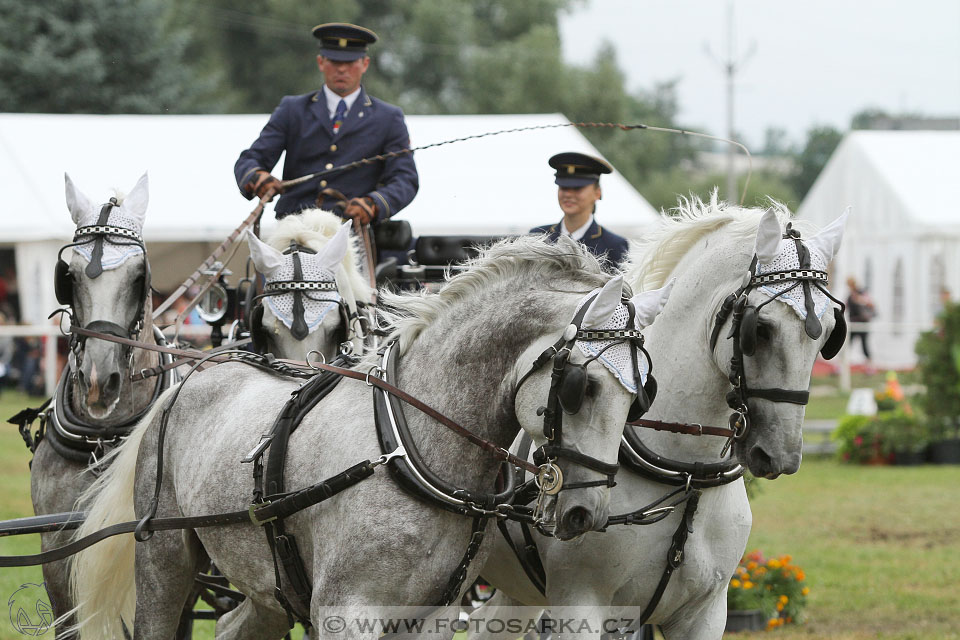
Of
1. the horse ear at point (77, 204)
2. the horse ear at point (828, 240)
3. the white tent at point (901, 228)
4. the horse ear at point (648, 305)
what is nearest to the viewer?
the horse ear at point (648, 305)

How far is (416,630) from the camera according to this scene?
317cm

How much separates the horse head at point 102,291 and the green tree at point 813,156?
59.8 meters

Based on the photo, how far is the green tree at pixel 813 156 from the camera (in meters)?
62.4

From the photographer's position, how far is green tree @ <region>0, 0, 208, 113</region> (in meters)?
25.1

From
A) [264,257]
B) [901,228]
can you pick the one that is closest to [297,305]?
[264,257]

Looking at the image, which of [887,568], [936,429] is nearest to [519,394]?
[887,568]

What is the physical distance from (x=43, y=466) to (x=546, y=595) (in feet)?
6.98

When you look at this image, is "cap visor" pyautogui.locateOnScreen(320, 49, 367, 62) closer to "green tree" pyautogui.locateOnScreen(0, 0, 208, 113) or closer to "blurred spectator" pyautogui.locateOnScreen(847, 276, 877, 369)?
"blurred spectator" pyautogui.locateOnScreen(847, 276, 877, 369)

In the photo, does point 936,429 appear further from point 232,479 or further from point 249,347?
point 232,479

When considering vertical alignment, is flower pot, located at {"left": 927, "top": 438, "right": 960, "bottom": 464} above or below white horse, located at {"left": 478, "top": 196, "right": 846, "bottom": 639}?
below

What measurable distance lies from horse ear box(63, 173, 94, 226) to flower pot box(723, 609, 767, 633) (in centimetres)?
444

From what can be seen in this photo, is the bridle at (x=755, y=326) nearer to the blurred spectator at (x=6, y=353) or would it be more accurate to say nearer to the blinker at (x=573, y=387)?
the blinker at (x=573, y=387)

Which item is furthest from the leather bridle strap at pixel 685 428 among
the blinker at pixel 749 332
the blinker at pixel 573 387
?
the blinker at pixel 573 387

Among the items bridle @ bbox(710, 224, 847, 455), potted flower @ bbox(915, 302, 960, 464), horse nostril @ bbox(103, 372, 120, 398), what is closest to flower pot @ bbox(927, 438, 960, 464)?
potted flower @ bbox(915, 302, 960, 464)
